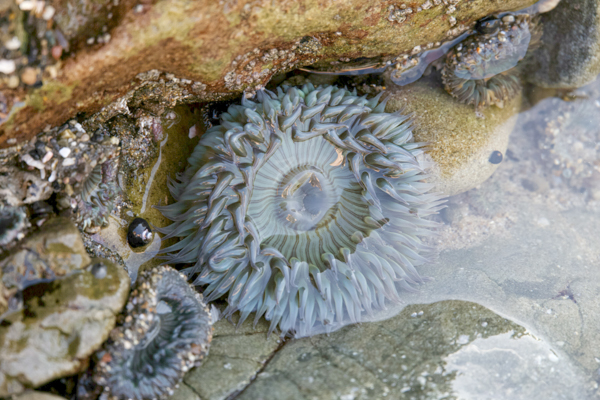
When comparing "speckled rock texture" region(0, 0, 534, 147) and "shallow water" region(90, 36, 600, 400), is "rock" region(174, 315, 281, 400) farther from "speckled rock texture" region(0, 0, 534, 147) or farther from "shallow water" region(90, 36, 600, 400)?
"speckled rock texture" region(0, 0, 534, 147)

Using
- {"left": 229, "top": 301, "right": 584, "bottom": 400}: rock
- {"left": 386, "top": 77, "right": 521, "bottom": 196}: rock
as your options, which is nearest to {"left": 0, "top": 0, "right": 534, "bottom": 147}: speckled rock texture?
{"left": 386, "top": 77, "right": 521, "bottom": 196}: rock

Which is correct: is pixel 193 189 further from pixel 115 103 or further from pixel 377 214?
pixel 377 214

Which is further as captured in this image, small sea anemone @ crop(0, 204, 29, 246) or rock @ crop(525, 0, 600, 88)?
rock @ crop(525, 0, 600, 88)

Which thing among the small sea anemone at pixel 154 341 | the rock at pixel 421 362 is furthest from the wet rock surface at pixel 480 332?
the small sea anemone at pixel 154 341

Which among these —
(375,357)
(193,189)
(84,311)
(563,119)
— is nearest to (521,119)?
(563,119)

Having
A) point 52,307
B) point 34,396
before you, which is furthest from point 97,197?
point 34,396

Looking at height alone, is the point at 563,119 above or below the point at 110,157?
below
